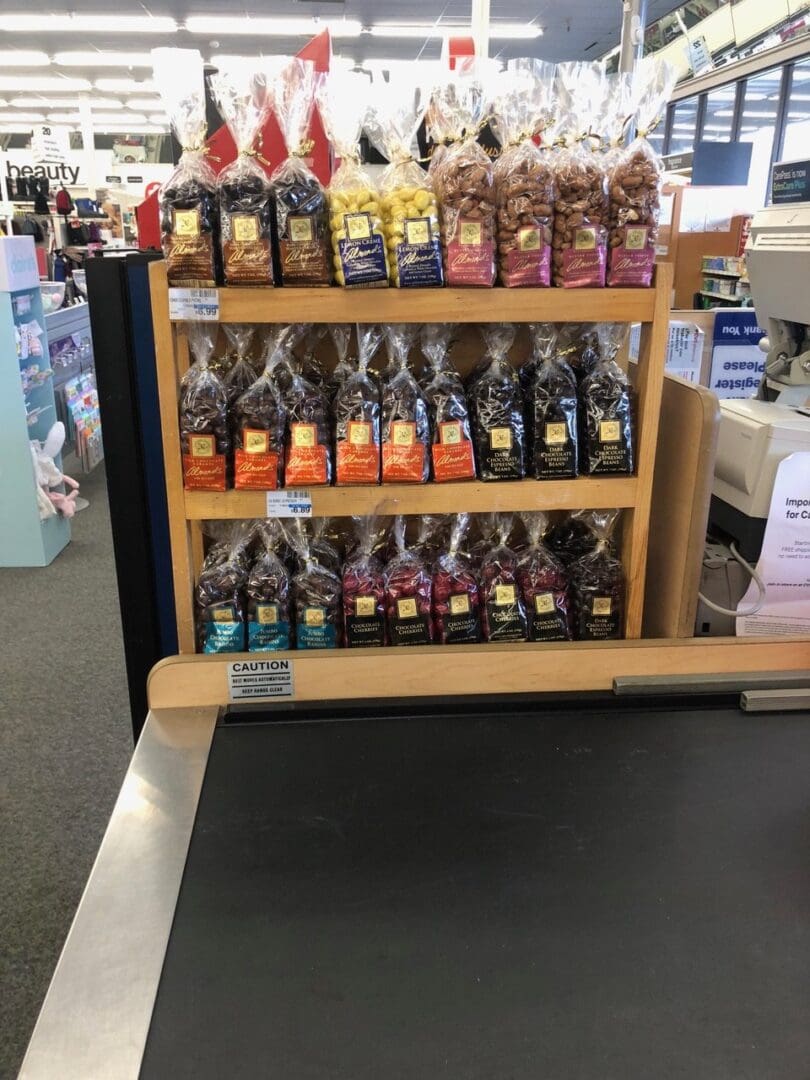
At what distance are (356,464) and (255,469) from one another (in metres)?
0.16

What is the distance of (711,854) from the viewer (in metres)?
1.04

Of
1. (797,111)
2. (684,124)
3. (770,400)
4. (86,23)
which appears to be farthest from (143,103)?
(770,400)

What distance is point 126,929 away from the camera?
0.95m

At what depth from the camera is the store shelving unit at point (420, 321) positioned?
4.25ft

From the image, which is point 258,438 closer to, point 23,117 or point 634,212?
point 634,212

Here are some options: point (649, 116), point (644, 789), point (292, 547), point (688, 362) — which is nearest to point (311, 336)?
point (292, 547)

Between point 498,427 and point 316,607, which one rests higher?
point 498,427

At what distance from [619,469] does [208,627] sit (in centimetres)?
74

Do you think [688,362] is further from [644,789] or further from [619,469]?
[644,789]

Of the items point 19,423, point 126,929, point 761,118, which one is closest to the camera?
point 126,929

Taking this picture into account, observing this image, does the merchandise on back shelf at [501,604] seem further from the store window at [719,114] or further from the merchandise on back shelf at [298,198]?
the store window at [719,114]

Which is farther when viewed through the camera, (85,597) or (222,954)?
(85,597)

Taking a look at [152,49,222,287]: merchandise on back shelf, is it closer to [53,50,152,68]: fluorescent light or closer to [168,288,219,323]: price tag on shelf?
[168,288,219,323]: price tag on shelf

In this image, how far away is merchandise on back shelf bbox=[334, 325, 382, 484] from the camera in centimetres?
137
